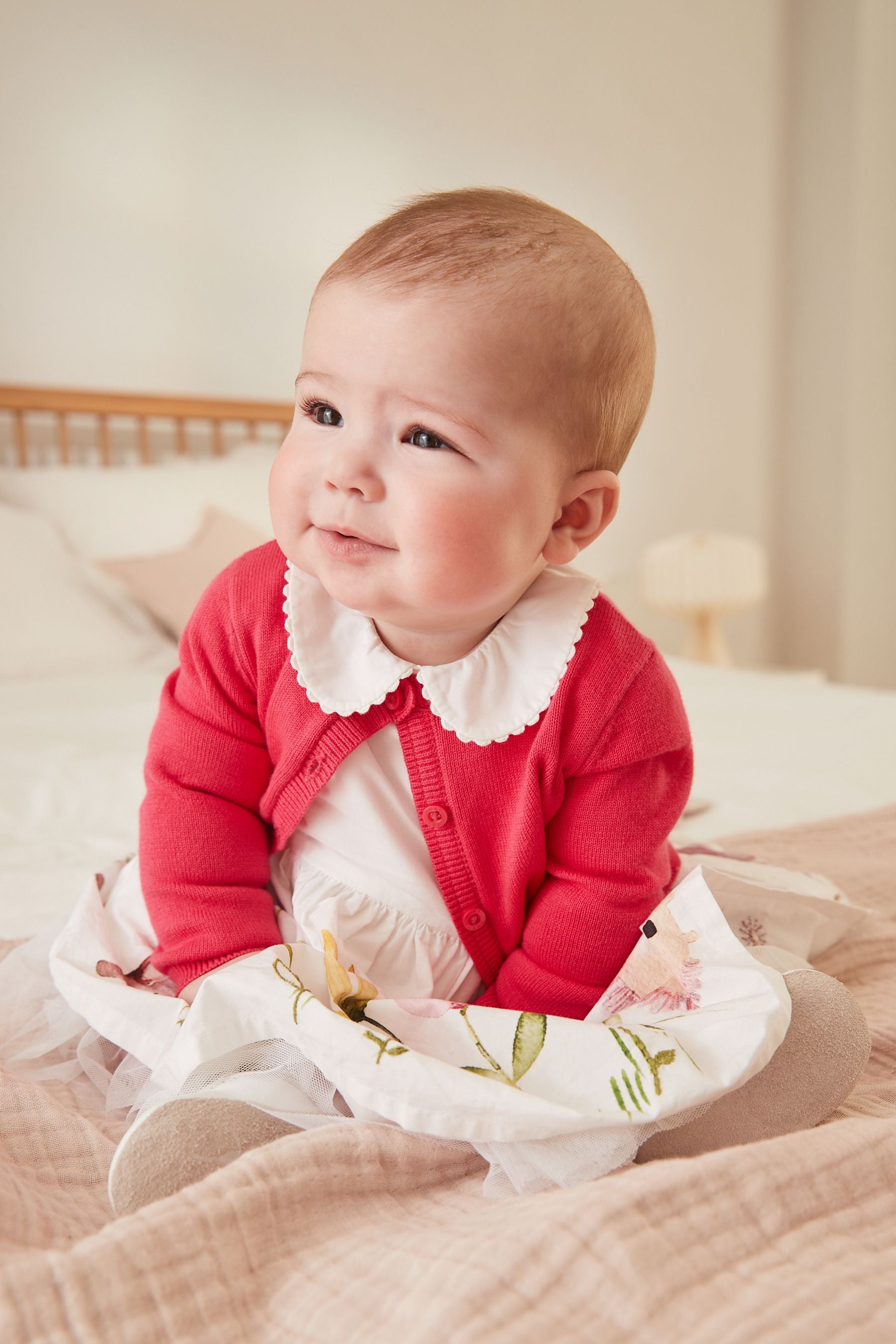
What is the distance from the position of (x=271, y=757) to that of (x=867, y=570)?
327 cm

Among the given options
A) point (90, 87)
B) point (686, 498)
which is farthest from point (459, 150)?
point (686, 498)

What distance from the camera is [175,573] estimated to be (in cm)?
203

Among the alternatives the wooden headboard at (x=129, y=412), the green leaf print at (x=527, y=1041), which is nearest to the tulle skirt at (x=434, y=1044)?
the green leaf print at (x=527, y=1041)

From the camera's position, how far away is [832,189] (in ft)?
11.7

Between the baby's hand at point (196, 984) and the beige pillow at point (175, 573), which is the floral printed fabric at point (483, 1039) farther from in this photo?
the beige pillow at point (175, 573)

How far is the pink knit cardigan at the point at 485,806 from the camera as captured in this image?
29.8 inches

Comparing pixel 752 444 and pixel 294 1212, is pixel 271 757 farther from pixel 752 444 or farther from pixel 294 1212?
pixel 752 444

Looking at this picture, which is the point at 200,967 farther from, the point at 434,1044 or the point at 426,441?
the point at 426,441

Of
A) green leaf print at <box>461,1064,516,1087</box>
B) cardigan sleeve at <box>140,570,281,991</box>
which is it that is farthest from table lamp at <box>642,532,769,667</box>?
green leaf print at <box>461,1064,516,1087</box>

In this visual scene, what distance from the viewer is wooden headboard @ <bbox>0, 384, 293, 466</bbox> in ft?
7.58

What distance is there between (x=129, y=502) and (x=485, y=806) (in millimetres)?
1655

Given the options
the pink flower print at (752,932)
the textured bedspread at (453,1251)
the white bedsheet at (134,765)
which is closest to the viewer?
the textured bedspread at (453,1251)

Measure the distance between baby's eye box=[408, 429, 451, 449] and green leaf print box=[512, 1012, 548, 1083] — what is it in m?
0.35

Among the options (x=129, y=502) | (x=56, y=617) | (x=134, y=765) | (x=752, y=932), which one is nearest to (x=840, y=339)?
(x=129, y=502)
